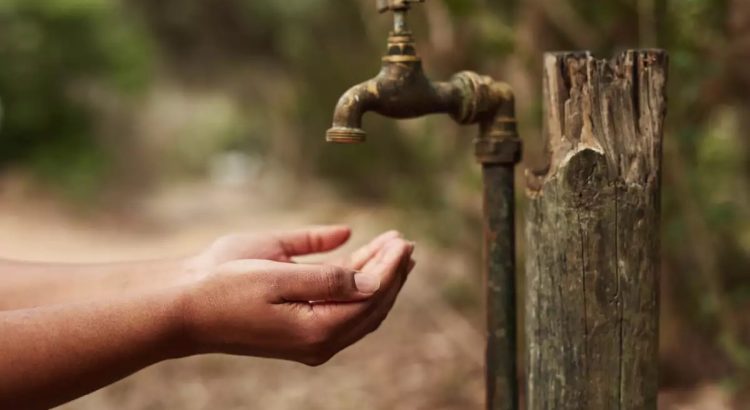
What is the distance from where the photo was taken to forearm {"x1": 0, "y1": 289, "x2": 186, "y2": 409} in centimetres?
127

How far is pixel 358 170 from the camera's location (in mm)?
7422

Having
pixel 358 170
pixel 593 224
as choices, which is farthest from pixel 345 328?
pixel 358 170

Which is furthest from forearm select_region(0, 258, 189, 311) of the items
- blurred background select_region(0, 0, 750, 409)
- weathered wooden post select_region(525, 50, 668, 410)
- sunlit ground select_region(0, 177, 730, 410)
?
sunlit ground select_region(0, 177, 730, 410)

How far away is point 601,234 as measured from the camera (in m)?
1.39

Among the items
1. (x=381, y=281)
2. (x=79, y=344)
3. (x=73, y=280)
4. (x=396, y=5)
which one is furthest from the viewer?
(x=73, y=280)

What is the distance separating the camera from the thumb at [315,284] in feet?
4.43

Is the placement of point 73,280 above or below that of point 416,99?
below

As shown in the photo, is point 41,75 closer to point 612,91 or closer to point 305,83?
point 305,83

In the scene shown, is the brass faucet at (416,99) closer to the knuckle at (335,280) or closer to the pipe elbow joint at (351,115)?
the pipe elbow joint at (351,115)

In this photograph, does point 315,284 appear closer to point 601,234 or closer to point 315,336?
point 315,336

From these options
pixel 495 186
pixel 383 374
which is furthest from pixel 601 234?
pixel 383 374

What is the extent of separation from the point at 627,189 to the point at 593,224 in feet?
0.25

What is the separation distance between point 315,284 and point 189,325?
0.20m

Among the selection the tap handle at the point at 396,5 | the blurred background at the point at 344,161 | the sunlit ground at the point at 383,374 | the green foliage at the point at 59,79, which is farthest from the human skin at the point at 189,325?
the green foliage at the point at 59,79
